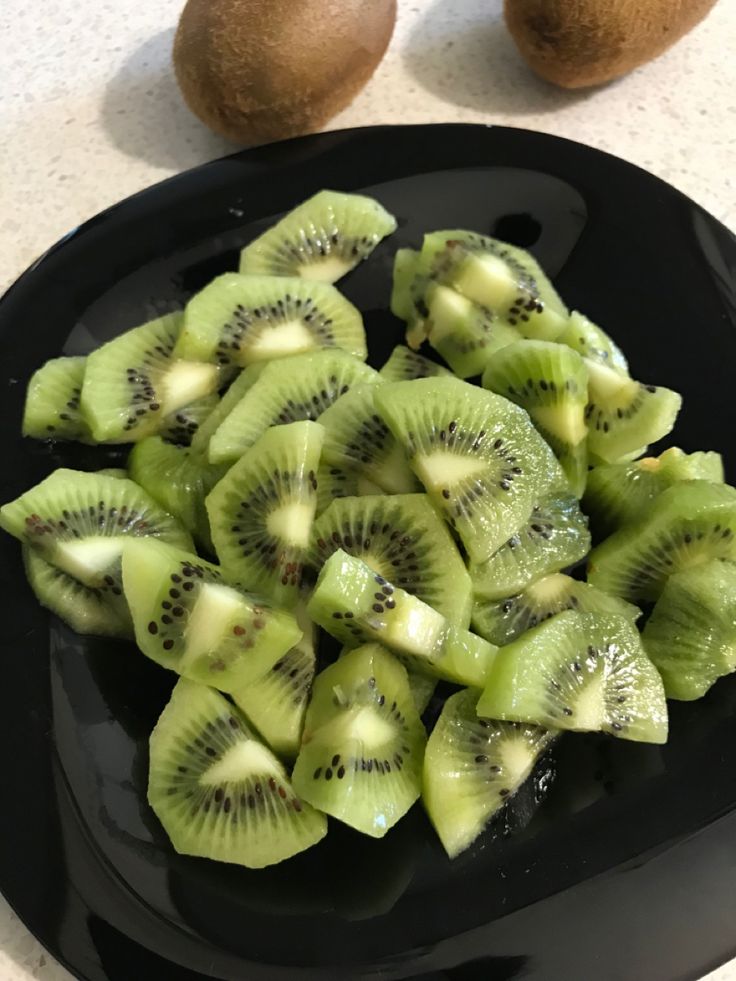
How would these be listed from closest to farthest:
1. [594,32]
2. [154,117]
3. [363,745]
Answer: [363,745] → [594,32] → [154,117]

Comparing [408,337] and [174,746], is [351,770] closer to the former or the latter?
[174,746]

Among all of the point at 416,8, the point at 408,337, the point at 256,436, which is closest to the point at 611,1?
the point at 416,8

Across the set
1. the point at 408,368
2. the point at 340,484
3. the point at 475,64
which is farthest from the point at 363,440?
the point at 475,64

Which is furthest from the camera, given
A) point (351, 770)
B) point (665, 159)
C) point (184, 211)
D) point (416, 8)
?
point (416, 8)

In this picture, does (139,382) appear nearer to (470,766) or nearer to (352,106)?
(470,766)

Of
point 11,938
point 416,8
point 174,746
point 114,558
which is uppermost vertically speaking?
point 416,8

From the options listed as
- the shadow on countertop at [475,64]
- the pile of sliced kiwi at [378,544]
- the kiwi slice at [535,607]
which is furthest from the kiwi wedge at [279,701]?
the shadow on countertop at [475,64]

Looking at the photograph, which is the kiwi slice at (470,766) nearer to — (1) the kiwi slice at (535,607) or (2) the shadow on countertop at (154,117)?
(1) the kiwi slice at (535,607)
